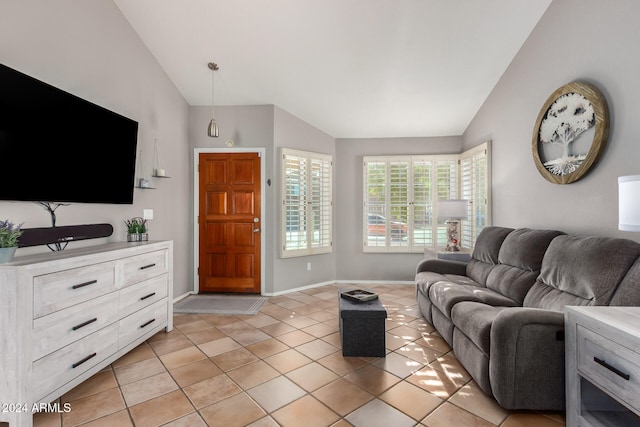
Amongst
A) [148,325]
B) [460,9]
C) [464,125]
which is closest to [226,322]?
[148,325]

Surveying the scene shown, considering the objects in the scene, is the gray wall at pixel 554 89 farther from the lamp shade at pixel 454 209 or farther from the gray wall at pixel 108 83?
the gray wall at pixel 108 83

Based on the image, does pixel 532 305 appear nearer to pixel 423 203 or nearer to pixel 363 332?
pixel 363 332

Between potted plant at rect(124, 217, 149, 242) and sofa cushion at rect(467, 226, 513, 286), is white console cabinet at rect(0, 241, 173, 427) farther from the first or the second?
sofa cushion at rect(467, 226, 513, 286)

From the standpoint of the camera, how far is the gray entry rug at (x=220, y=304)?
139 inches

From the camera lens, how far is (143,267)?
2578mm

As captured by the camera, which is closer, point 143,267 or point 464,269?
point 143,267

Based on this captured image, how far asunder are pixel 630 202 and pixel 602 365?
78cm

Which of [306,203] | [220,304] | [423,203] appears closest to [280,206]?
[306,203]

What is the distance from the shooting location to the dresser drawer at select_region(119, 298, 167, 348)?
2346mm

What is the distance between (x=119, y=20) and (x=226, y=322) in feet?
10.7

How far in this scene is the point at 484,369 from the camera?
1877 mm

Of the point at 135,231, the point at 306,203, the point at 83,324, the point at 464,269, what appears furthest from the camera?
the point at 306,203

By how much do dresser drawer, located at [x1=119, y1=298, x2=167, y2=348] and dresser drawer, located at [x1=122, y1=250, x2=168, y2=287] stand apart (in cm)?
28

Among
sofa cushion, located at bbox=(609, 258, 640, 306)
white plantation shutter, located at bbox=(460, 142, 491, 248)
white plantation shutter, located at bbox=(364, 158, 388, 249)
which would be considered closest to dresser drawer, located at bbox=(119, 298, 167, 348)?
white plantation shutter, located at bbox=(364, 158, 388, 249)
